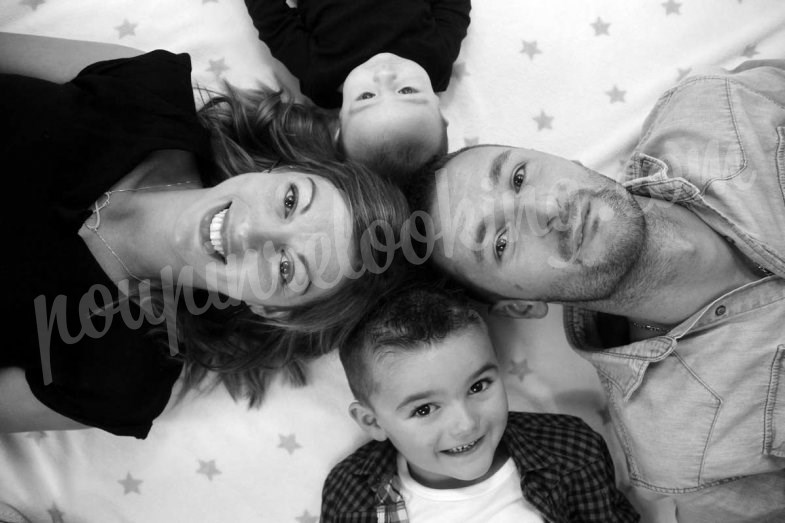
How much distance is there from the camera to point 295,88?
155 cm

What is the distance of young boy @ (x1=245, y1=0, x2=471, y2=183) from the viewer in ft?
4.15

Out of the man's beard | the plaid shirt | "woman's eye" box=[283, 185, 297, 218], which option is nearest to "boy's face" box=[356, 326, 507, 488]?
the plaid shirt

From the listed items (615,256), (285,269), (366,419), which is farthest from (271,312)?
(615,256)

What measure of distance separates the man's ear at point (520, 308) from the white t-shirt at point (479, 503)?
31 cm

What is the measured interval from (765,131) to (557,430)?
2.35 ft

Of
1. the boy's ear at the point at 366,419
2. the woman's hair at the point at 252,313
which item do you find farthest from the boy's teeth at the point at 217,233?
the boy's ear at the point at 366,419

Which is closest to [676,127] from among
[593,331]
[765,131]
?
[765,131]

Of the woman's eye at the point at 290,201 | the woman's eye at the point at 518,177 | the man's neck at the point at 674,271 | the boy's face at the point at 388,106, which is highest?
the boy's face at the point at 388,106

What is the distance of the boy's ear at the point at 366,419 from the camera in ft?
4.35

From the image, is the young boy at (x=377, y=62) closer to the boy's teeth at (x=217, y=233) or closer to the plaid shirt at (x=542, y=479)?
the boy's teeth at (x=217, y=233)

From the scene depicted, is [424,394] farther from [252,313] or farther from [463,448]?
[252,313]

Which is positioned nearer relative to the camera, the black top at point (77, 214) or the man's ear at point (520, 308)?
the black top at point (77, 214)

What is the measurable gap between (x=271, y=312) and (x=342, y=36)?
580mm

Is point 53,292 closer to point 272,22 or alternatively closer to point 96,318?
point 96,318
